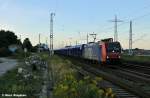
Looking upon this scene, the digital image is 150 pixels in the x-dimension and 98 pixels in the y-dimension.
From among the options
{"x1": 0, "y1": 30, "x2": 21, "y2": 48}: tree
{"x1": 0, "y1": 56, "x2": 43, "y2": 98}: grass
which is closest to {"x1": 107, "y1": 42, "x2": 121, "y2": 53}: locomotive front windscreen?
{"x1": 0, "y1": 56, "x2": 43, "y2": 98}: grass

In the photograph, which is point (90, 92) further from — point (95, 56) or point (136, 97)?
point (95, 56)

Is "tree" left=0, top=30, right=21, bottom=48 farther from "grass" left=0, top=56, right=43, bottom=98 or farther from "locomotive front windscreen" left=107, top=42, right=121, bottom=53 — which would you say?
"grass" left=0, top=56, right=43, bottom=98

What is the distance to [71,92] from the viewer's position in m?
11.7

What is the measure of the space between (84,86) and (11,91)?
22.8ft

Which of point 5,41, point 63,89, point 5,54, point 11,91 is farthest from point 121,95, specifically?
point 5,41

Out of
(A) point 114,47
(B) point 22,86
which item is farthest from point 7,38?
(B) point 22,86

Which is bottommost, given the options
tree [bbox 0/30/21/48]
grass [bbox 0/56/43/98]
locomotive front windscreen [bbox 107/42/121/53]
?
grass [bbox 0/56/43/98]

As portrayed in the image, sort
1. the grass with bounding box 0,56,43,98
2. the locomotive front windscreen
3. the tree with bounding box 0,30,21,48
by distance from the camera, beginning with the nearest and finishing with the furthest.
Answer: the grass with bounding box 0,56,43,98 → the locomotive front windscreen → the tree with bounding box 0,30,21,48

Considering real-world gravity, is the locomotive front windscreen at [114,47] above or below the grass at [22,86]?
above

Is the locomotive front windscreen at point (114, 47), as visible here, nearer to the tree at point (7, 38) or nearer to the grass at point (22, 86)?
the grass at point (22, 86)

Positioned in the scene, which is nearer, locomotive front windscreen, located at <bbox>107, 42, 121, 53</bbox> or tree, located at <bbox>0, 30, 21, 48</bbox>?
locomotive front windscreen, located at <bbox>107, 42, 121, 53</bbox>

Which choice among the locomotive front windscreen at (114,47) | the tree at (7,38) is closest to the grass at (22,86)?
the locomotive front windscreen at (114,47)

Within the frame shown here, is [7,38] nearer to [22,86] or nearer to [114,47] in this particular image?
[114,47]

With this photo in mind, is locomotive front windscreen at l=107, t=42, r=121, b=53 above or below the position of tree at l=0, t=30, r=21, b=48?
below
